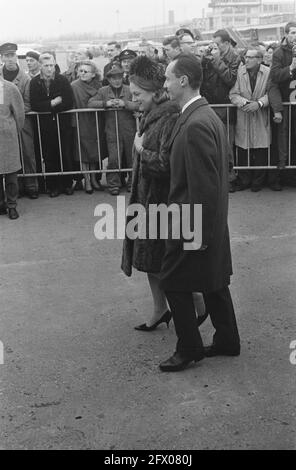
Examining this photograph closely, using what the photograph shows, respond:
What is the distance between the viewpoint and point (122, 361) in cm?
443

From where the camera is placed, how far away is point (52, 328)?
16.3 feet

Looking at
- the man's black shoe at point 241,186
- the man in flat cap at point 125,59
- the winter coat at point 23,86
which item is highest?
the man in flat cap at point 125,59

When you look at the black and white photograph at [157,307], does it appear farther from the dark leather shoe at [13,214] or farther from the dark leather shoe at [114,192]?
the dark leather shoe at [114,192]

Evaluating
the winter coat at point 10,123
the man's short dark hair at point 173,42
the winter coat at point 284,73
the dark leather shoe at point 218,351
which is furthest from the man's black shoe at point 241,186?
the dark leather shoe at point 218,351

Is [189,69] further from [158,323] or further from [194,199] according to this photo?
[158,323]

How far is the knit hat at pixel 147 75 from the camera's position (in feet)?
13.5

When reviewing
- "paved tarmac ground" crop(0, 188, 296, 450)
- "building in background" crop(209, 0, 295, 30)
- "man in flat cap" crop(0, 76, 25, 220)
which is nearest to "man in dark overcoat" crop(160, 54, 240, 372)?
"paved tarmac ground" crop(0, 188, 296, 450)

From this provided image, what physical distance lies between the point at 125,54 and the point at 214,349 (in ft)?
19.5

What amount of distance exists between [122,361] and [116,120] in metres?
5.08

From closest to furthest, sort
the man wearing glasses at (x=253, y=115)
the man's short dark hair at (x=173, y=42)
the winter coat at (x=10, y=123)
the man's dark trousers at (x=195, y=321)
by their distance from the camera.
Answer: the man's dark trousers at (x=195, y=321), the winter coat at (x=10, y=123), the man wearing glasses at (x=253, y=115), the man's short dark hair at (x=173, y=42)

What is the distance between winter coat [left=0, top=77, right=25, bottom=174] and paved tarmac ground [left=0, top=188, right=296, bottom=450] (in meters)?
1.37

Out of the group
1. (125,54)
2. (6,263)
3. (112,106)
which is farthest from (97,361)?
(125,54)

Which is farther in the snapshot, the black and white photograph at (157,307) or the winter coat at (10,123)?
the winter coat at (10,123)

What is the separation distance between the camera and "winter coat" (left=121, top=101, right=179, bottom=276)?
4.09 metres
